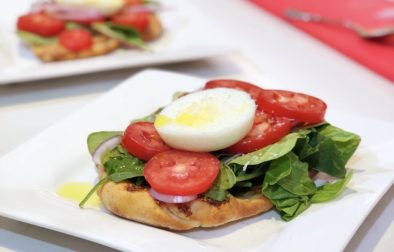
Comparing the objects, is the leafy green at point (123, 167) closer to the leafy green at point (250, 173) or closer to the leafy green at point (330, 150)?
the leafy green at point (250, 173)

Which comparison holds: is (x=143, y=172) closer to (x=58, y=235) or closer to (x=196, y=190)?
(x=196, y=190)

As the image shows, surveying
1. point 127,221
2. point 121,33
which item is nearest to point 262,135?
point 127,221

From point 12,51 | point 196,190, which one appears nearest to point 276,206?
point 196,190

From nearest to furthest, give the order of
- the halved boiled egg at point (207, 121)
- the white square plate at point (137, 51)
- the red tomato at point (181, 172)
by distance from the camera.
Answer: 1. the red tomato at point (181, 172)
2. the halved boiled egg at point (207, 121)
3. the white square plate at point (137, 51)

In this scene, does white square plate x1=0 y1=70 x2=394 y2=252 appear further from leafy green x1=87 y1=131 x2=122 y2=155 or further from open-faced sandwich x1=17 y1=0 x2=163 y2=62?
open-faced sandwich x1=17 y1=0 x2=163 y2=62

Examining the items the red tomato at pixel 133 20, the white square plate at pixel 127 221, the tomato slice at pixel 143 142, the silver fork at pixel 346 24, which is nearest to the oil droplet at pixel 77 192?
the white square plate at pixel 127 221

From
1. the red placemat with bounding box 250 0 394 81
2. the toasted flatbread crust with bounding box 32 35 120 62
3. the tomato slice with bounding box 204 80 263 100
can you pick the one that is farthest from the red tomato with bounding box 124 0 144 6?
the tomato slice with bounding box 204 80 263 100

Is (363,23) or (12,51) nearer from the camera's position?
(12,51)
